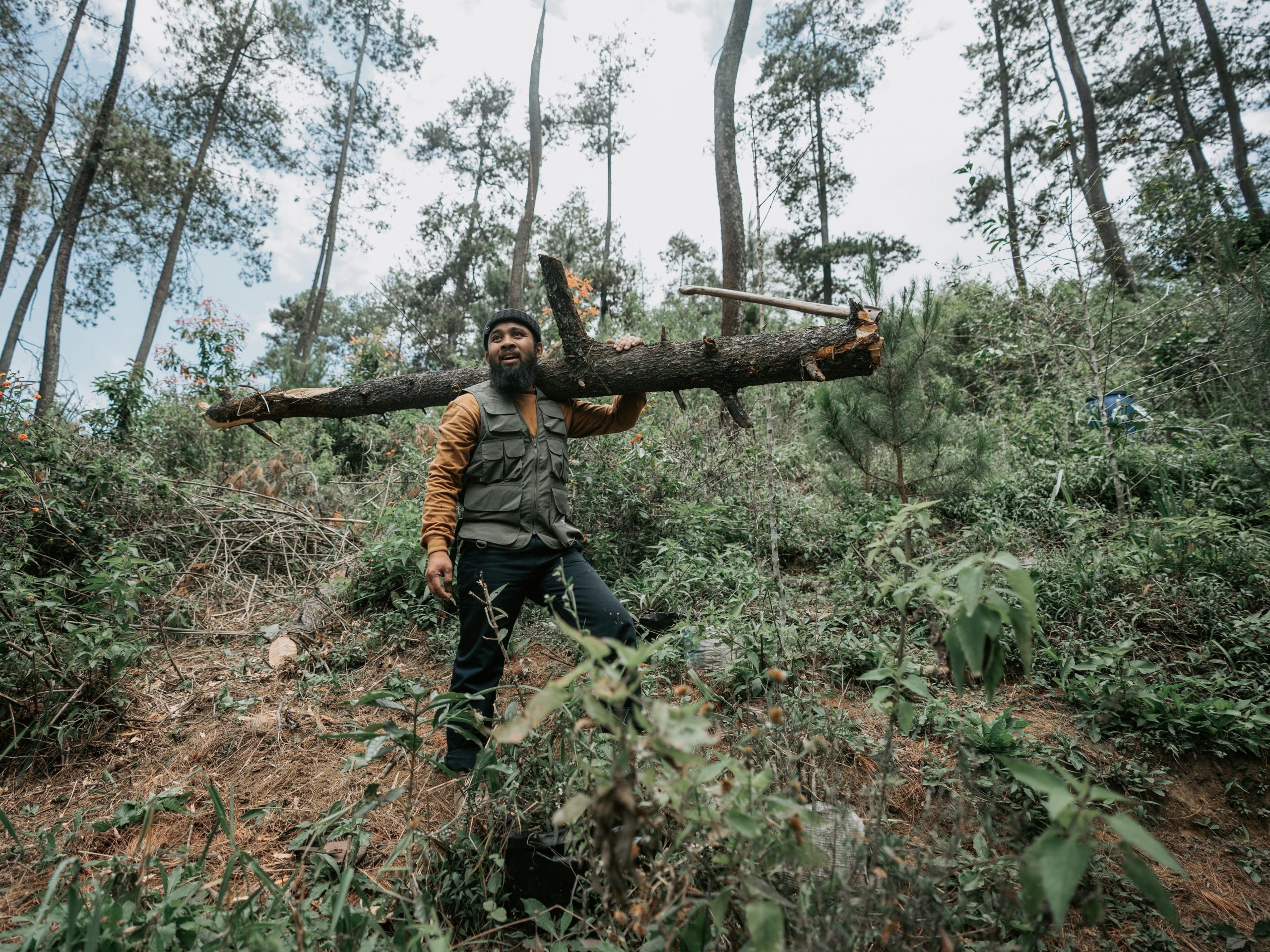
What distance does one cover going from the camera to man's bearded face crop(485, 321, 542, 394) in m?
3.04

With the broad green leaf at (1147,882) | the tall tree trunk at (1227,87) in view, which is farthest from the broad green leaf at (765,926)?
the tall tree trunk at (1227,87)

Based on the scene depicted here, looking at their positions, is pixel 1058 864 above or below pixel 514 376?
below

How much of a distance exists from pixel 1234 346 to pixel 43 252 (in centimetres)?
1827

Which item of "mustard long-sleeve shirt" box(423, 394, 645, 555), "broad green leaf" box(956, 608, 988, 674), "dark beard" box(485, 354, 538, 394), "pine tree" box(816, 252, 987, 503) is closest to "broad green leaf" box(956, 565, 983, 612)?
"broad green leaf" box(956, 608, 988, 674)

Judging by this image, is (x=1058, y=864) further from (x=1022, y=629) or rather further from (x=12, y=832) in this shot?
(x=12, y=832)

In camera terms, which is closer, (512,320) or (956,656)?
(956,656)

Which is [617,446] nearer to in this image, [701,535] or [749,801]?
[701,535]

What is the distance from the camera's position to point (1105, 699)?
2.68 m

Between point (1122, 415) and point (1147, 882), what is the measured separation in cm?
544

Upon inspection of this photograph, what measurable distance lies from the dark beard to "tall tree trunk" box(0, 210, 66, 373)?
12.4 metres

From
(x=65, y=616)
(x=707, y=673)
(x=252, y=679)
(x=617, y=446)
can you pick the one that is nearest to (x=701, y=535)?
(x=617, y=446)

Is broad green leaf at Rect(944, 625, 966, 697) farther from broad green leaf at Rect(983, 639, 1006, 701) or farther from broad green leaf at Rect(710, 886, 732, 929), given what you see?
broad green leaf at Rect(710, 886, 732, 929)

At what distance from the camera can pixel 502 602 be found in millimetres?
2758

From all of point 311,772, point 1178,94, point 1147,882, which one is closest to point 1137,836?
point 1147,882
